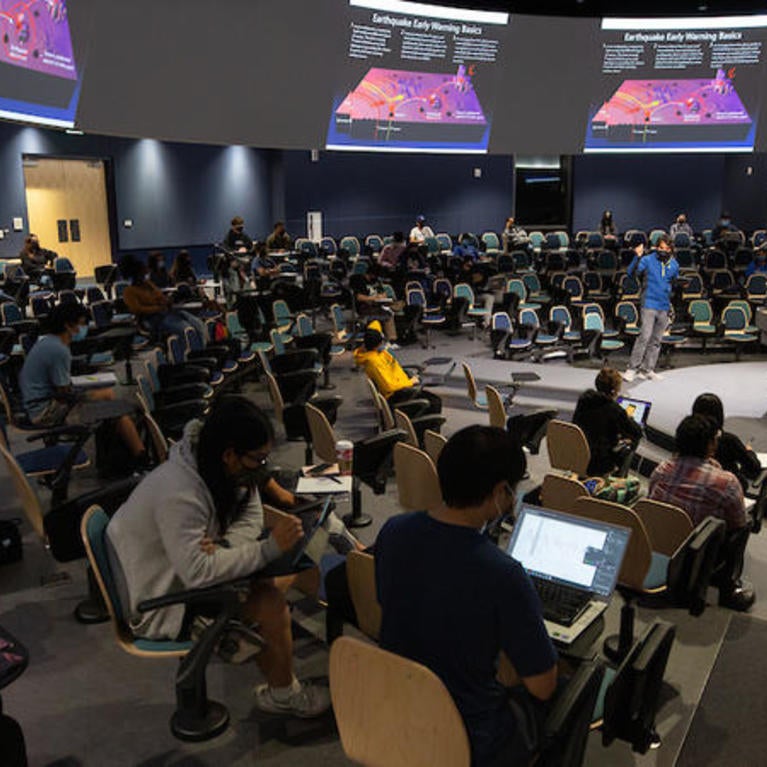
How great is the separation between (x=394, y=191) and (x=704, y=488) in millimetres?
18351

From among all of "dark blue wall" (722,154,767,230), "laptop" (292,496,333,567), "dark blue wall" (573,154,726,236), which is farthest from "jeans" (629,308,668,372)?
"dark blue wall" (722,154,767,230)

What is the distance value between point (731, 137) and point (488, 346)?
841cm

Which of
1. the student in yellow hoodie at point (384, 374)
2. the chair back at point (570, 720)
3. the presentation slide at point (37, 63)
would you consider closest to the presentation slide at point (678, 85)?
the presentation slide at point (37, 63)

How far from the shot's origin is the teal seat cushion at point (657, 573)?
389cm

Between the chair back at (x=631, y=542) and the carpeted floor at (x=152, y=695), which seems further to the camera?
the chair back at (x=631, y=542)

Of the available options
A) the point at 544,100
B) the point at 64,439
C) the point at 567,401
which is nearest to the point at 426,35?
the point at 544,100

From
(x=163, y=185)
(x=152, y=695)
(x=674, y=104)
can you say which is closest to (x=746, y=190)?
(x=674, y=104)

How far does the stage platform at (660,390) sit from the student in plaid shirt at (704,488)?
2.95 meters

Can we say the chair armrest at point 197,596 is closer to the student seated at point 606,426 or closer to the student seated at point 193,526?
the student seated at point 193,526

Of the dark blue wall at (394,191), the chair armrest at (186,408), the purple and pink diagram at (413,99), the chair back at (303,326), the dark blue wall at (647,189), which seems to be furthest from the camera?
the dark blue wall at (647,189)

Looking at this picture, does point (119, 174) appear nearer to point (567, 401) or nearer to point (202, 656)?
point (567, 401)

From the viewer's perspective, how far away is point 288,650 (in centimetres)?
336

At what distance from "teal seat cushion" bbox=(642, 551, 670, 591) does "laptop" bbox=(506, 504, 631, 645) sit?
936 millimetres

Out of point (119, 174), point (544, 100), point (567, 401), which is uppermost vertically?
point (544, 100)
